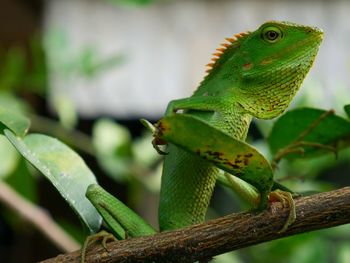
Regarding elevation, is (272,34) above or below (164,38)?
above

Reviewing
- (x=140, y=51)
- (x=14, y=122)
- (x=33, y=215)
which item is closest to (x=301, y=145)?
(x=14, y=122)

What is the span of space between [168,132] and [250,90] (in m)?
0.35

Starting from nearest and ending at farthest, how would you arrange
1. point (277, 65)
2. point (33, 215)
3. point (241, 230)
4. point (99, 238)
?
point (241, 230) < point (99, 238) < point (277, 65) < point (33, 215)

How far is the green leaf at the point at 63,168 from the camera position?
103 cm

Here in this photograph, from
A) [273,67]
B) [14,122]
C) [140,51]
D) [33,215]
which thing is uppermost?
[273,67]

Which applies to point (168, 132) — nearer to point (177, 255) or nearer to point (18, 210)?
point (177, 255)

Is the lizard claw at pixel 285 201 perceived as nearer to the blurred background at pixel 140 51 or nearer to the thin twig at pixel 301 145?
the thin twig at pixel 301 145

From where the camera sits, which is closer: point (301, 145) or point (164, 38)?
point (301, 145)

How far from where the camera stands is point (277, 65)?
1110 mm

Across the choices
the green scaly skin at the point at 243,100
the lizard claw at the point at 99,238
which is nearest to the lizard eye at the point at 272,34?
the green scaly skin at the point at 243,100

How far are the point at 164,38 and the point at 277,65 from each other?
2.36 meters

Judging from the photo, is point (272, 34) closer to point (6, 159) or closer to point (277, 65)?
point (277, 65)

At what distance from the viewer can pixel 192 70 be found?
3.34m

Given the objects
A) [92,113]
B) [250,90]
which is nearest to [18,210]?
[250,90]
